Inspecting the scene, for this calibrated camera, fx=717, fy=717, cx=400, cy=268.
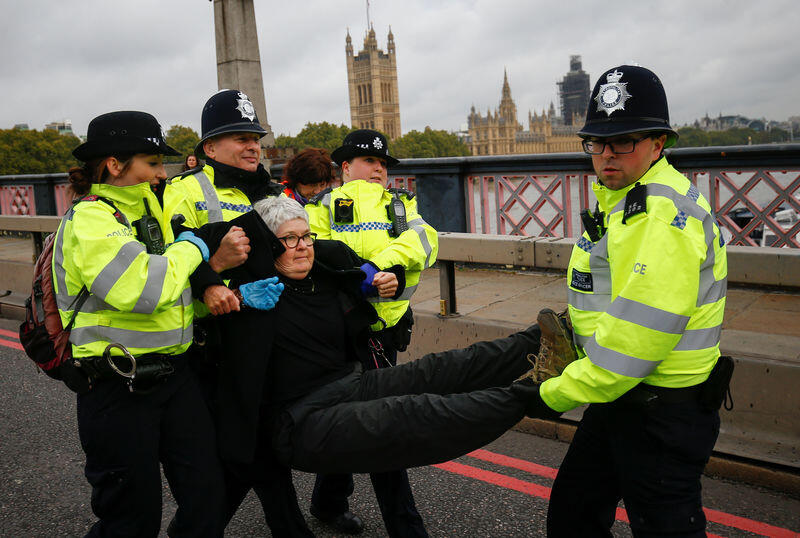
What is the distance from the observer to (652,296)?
2182mm

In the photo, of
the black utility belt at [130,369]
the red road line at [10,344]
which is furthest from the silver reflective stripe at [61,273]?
the red road line at [10,344]

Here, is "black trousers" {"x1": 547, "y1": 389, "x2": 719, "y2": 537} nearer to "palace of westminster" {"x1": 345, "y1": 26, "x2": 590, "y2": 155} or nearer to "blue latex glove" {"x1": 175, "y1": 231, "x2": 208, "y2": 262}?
"blue latex glove" {"x1": 175, "y1": 231, "x2": 208, "y2": 262}

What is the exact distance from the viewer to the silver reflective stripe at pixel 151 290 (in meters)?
2.62

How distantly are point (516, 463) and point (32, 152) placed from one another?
229 feet

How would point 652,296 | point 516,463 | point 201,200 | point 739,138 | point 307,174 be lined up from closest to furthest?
point 652,296
point 201,200
point 516,463
point 307,174
point 739,138

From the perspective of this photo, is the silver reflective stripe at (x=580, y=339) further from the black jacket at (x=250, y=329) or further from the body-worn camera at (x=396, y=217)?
the body-worn camera at (x=396, y=217)

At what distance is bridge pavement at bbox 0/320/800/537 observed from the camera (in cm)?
374

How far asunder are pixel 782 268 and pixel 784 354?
1.02 metres

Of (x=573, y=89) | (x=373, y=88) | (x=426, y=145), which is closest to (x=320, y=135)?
(x=426, y=145)

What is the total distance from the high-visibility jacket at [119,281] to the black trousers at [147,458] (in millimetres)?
187

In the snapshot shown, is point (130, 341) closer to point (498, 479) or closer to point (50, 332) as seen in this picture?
point (50, 332)

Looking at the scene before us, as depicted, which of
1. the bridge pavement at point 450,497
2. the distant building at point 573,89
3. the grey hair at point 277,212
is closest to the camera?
the grey hair at point 277,212

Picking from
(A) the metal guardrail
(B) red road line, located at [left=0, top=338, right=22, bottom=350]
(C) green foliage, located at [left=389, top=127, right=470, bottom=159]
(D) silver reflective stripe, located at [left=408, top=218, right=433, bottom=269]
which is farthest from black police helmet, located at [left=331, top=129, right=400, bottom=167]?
(C) green foliage, located at [left=389, top=127, right=470, bottom=159]

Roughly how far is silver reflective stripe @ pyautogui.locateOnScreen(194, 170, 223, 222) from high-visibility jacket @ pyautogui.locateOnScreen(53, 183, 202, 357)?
0.52m
